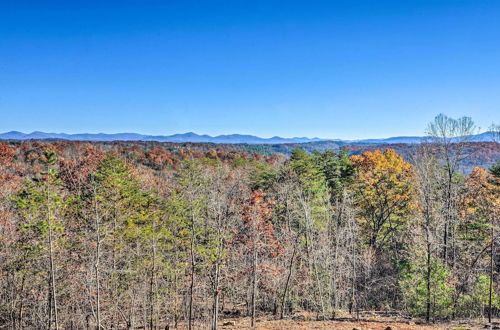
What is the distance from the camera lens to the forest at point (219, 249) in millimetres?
20094

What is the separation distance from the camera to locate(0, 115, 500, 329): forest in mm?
20094

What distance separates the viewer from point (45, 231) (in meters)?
18.8

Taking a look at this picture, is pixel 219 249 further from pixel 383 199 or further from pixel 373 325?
pixel 383 199

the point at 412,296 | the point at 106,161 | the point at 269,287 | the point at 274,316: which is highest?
the point at 106,161

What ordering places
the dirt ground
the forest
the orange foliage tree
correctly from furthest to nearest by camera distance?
the orange foliage tree, the forest, the dirt ground

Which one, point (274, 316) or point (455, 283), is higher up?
point (455, 283)

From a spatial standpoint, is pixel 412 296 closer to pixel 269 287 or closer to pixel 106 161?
pixel 269 287

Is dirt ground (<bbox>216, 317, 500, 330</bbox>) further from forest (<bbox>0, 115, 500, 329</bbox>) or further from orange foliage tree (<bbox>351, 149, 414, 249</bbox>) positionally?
orange foliage tree (<bbox>351, 149, 414, 249</bbox>)

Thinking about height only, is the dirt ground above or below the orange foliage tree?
below

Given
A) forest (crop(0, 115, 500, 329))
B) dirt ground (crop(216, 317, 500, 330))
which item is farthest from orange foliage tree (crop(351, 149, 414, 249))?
dirt ground (crop(216, 317, 500, 330))

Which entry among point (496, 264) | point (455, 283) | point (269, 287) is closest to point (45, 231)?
point (269, 287)

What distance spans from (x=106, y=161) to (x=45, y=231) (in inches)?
349

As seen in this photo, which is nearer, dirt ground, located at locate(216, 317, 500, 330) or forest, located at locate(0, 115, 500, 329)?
dirt ground, located at locate(216, 317, 500, 330)

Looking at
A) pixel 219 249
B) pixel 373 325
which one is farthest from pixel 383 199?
pixel 219 249
